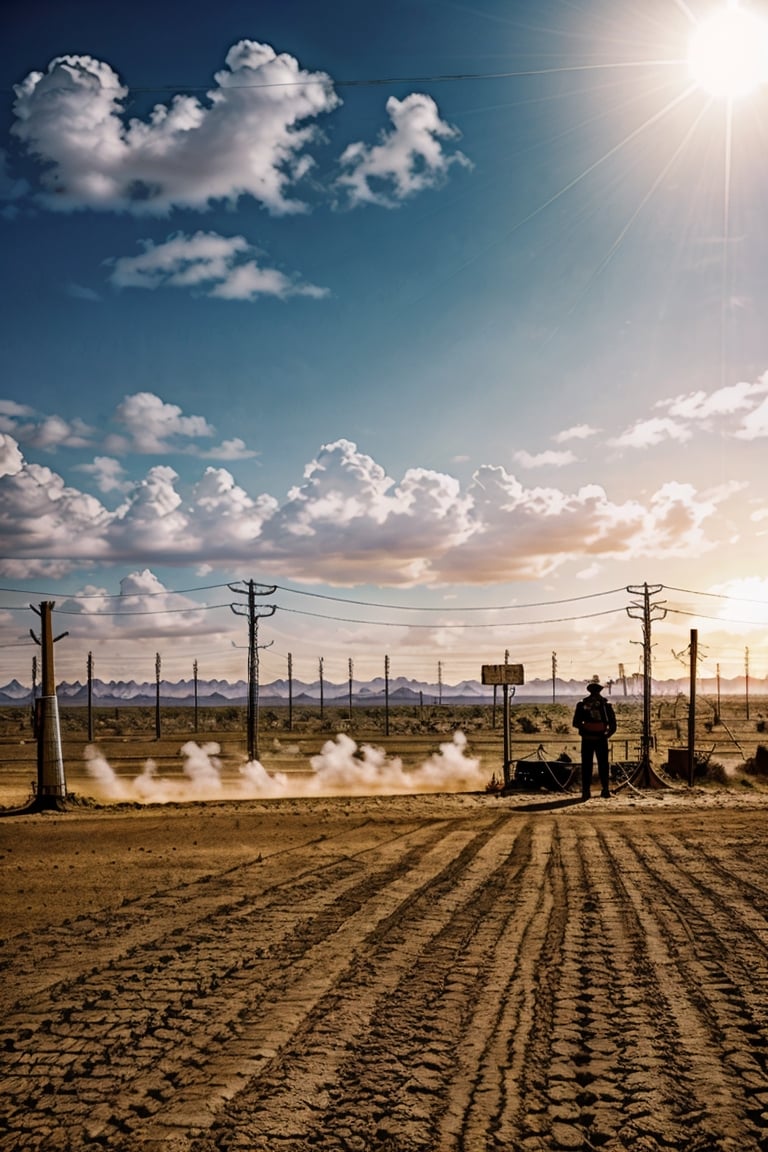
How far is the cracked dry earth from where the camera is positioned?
453 cm

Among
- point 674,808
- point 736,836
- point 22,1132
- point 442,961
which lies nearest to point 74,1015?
point 22,1132

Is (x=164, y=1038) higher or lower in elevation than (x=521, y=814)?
higher

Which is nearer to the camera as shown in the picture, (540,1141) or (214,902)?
(540,1141)

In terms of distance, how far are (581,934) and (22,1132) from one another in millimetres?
4934

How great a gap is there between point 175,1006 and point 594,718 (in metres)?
14.2

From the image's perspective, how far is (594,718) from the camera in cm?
1925

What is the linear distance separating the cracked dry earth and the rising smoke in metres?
15.1

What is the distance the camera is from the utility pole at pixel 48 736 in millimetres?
20906

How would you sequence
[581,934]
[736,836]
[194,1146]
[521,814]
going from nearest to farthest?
[194,1146] < [581,934] < [736,836] < [521,814]

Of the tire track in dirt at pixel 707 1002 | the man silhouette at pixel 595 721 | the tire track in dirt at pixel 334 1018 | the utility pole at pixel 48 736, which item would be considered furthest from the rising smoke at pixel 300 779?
the tire track in dirt at pixel 707 1002

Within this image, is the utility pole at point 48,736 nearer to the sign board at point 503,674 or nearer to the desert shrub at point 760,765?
the sign board at point 503,674

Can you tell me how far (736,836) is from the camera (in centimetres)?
1420

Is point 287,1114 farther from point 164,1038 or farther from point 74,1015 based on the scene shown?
point 74,1015

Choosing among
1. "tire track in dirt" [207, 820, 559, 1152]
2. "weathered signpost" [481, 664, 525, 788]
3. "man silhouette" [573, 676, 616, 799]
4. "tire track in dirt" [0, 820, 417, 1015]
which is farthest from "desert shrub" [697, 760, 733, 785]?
"tire track in dirt" [207, 820, 559, 1152]
